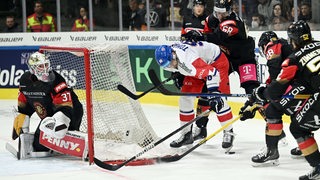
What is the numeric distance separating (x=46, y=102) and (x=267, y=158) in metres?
1.71

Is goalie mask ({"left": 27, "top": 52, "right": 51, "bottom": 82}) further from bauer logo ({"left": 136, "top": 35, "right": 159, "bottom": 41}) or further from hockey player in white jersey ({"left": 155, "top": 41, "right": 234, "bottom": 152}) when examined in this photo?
bauer logo ({"left": 136, "top": 35, "right": 159, "bottom": 41})

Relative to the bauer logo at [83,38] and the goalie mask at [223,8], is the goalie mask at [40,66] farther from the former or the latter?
the bauer logo at [83,38]

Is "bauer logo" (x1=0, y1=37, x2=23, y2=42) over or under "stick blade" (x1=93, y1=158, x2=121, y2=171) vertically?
over

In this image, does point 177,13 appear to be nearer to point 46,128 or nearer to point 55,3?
point 55,3

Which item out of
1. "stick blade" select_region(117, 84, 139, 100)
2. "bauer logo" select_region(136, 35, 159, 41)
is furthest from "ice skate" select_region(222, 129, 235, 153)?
"bauer logo" select_region(136, 35, 159, 41)

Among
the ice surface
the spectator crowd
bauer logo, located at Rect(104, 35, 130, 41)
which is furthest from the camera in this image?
bauer logo, located at Rect(104, 35, 130, 41)

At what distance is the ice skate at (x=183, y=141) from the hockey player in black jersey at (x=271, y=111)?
31.4 inches

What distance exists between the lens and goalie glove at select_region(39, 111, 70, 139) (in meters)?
5.71

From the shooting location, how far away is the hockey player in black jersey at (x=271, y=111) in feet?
17.5

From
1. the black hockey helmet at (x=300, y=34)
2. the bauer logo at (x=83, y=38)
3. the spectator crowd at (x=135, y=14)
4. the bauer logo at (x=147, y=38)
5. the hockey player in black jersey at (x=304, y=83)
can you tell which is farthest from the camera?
the bauer logo at (x=83, y=38)

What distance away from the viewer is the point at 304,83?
4.89 metres

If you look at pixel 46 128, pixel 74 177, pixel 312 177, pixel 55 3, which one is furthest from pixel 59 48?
pixel 55 3

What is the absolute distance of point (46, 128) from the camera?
5.73 metres

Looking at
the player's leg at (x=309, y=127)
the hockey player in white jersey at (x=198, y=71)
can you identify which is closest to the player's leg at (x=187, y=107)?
the hockey player in white jersey at (x=198, y=71)
